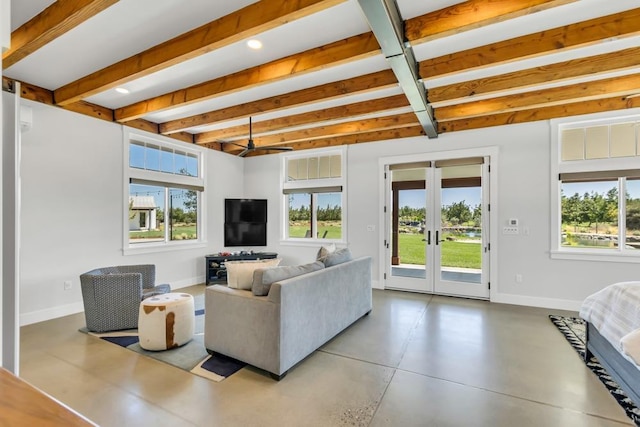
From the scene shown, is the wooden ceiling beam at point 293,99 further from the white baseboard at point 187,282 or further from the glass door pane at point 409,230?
the white baseboard at point 187,282

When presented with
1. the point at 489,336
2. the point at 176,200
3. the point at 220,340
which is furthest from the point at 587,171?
the point at 176,200

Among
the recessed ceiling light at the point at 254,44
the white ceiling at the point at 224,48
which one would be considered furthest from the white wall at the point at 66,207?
the recessed ceiling light at the point at 254,44

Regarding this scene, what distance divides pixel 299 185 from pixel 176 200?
93.3 inches

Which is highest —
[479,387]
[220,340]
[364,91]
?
[364,91]

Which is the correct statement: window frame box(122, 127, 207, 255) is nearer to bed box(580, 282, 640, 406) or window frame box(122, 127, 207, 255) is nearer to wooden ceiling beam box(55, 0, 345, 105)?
wooden ceiling beam box(55, 0, 345, 105)

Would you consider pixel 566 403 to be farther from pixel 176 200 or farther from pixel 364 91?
pixel 176 200

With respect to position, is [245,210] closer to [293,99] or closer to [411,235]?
[293,99]

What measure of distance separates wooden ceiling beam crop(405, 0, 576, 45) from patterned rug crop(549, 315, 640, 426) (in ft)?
9.21

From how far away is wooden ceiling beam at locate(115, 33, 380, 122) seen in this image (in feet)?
8.80

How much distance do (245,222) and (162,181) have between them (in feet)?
5.92

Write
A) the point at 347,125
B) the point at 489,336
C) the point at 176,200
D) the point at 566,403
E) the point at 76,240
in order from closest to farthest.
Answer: the point at 566,403 → the point at 489,336 → the point at 76,240 → the point at 347,125 → the point at 176,200

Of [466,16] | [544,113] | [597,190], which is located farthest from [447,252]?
[466,16]

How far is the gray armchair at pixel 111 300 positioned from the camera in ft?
11.3

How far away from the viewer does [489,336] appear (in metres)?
3.40
